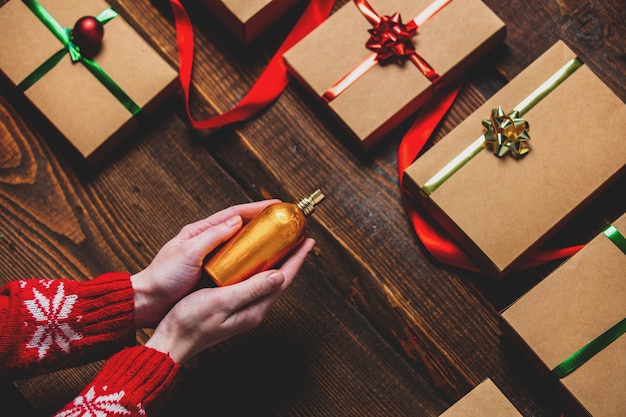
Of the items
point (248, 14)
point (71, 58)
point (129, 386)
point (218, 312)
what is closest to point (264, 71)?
point (248, 14)

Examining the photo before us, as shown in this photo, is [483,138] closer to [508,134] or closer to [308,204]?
[508,134]

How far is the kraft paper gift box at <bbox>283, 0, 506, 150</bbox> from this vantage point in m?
1.06

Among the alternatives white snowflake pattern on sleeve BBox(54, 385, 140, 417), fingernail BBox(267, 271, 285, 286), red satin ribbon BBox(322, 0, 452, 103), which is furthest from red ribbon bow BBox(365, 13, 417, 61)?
white snowflake pattern on sleeve BBox(54, 385, 140, 417)

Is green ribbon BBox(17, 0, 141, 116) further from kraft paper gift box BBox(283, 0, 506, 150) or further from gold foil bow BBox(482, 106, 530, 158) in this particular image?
gold foil bow BBox(482, 106, 530, 158)

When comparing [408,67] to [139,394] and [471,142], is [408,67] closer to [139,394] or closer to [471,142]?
[471,142]

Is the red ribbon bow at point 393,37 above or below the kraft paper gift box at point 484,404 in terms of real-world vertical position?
above

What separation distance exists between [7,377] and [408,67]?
74 centimetres

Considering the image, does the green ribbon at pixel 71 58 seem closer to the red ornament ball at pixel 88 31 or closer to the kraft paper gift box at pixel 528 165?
the red ornament ball at pixel 88 31

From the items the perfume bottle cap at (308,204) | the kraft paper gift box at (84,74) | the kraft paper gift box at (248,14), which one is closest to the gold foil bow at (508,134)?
the perfume bottle cap at (308,204)

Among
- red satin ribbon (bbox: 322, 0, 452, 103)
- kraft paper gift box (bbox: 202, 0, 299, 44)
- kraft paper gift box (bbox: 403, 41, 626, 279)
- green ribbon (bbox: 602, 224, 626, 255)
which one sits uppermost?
kraft paper gift box (bbox: 202, 0, 299, 44)

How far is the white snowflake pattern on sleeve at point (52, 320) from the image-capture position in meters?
0.97

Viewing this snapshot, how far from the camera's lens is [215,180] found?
1123 mm

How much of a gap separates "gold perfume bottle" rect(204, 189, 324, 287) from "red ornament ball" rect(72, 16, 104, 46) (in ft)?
1.28

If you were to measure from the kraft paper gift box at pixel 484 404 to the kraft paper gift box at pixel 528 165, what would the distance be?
0.55 feet
